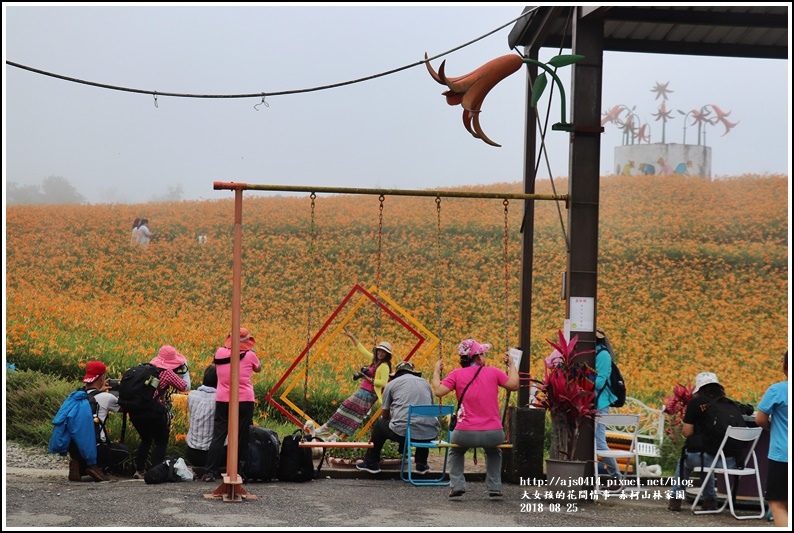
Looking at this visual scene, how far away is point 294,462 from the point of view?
35.8 ft

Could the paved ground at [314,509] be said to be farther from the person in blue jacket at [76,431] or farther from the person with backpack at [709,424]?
the person with backpack at [709,424]

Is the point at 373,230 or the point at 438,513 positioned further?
the point at 373,230

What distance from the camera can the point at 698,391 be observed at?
9.32 meters

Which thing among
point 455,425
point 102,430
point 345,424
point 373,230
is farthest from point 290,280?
point 455,425

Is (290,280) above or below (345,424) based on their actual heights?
above

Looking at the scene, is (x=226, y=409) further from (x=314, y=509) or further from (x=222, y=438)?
(x=314, y=509)

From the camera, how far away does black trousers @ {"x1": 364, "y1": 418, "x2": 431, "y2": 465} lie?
36.7 feet

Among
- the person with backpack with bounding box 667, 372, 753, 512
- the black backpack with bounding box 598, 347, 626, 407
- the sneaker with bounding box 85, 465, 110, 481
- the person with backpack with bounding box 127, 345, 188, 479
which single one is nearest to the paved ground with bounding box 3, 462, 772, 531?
the sneaker with bounding box 85, 465, 110, 481

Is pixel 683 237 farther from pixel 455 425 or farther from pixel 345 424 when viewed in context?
pixel 455 425

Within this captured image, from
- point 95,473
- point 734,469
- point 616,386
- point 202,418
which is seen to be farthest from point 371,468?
point 734,469

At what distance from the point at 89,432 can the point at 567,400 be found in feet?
15.4

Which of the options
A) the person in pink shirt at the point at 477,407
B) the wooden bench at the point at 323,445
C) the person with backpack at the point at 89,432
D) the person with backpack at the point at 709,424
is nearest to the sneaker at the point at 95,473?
the person with backpack at the point at 89,432

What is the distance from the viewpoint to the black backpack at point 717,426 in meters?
9.16

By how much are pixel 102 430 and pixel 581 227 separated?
5240mm
